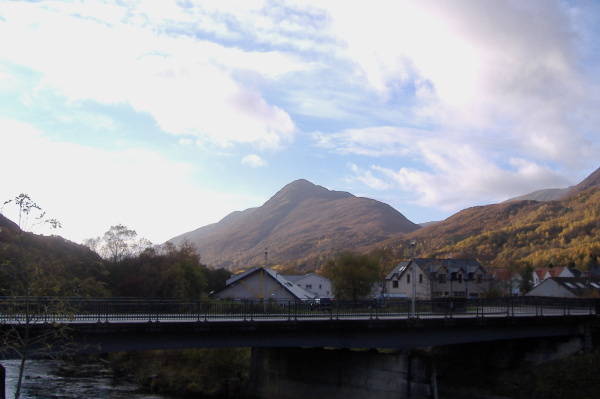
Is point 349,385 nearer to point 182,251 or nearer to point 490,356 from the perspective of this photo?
point 490,356

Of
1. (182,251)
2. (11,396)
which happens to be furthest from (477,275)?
(11,396)

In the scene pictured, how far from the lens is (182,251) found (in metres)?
98.6

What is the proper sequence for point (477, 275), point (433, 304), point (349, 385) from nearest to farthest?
1. point (349, 385)
2. point (433, 304)
3. point (477, 275)

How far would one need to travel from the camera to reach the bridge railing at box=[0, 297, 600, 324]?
27.3 meters

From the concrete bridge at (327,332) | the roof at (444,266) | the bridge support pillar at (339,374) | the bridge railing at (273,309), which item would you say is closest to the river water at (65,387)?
the bridge support pillar at (339,374)

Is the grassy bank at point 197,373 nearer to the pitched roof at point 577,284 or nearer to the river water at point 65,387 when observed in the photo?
the river water at point 65,387

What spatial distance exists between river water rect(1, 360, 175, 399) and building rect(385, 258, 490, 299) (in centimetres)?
5511

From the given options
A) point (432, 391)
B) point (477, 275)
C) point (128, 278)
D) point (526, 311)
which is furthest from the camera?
point (477, 275)

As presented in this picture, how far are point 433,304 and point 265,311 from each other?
544 inches

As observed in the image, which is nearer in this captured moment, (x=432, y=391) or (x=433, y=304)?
(x=432, y=391)

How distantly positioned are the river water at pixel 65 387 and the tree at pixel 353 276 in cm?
4176

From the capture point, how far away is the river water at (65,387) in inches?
1607

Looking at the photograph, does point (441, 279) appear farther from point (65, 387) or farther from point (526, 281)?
point (65, 387)

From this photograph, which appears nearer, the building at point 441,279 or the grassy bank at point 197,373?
the grassy bank at point 197,373
